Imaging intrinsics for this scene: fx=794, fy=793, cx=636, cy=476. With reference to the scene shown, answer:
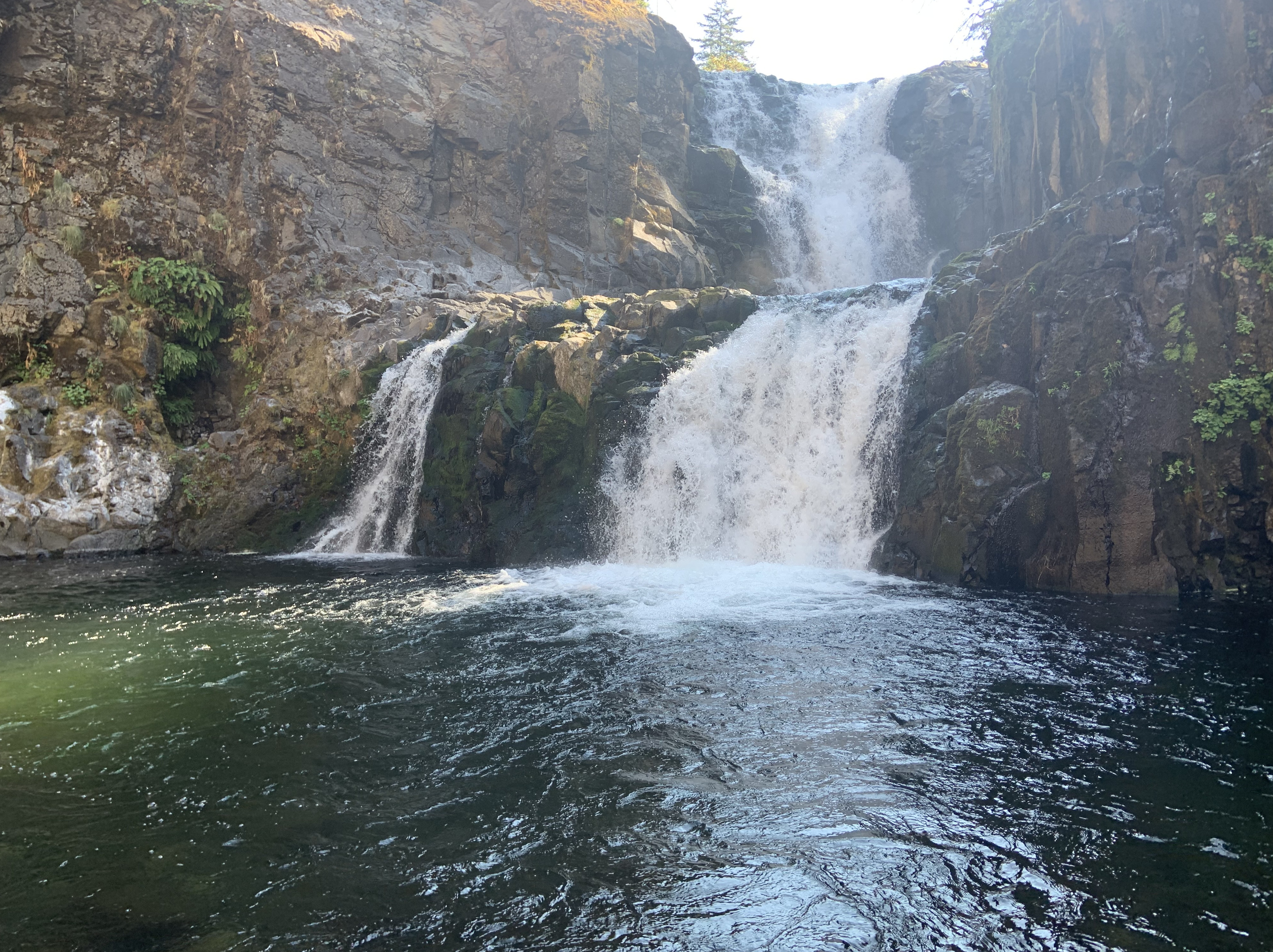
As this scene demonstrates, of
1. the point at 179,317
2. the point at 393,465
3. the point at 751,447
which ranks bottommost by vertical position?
the point at 393,465

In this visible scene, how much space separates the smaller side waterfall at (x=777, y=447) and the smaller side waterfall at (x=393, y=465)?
470 cm

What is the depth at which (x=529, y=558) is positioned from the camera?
47.5 ft

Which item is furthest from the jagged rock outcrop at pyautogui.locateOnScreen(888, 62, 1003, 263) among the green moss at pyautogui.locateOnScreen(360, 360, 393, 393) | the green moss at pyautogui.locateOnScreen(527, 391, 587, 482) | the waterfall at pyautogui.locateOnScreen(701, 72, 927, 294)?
the green moss at pyautogui.locateOnScreen(360, 360, 393, 393)

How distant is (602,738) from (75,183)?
20.7 meters

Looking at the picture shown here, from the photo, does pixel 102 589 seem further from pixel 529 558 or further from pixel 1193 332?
pixel 1193 332

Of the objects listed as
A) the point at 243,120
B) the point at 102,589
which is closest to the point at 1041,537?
the point at 102,589

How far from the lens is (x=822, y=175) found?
27.1m

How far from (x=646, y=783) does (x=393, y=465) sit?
13.3 meters

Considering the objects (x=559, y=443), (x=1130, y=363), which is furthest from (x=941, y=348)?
(x=559, y=443)

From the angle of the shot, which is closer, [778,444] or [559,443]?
[778,444]

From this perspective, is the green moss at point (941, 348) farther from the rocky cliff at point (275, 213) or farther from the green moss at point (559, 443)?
the rocky cliff at point (275, 213)

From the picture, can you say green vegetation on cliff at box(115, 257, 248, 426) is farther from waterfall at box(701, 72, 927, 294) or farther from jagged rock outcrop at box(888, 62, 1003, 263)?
jagged rock outcrop at box(888, 62, 1003, 263)

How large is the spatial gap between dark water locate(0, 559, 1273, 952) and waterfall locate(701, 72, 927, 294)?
17.5 m

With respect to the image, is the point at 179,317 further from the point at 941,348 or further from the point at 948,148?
the point at 948,148
